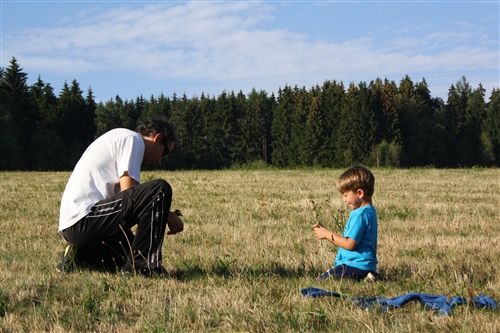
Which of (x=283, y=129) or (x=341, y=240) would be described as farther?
(x=283, y=129)

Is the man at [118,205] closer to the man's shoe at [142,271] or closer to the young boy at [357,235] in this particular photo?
the man's shoe at [142,271]

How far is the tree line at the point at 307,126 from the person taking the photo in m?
64.1

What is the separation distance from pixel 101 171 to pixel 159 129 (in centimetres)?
69

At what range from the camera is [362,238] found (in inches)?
195

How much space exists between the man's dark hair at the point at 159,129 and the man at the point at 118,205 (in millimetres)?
182

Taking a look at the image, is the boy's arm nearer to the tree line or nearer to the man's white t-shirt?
the man's white t-shirt

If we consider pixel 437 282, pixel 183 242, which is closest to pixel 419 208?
pixel 183 242

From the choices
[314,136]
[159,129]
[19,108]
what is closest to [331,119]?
[314,136]

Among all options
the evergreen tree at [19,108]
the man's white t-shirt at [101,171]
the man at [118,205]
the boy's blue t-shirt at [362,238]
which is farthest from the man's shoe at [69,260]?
the evergreen tree at [19,108]

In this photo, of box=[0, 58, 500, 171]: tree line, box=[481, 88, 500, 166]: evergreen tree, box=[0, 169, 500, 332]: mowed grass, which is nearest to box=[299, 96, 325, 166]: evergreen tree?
box=[0, 58, 500, 171]: tree line

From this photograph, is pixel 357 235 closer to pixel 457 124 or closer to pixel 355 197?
pixel 355 197

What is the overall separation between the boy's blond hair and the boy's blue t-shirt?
0.19m

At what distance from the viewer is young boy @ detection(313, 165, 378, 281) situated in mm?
4840

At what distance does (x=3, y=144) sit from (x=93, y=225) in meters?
50.8
